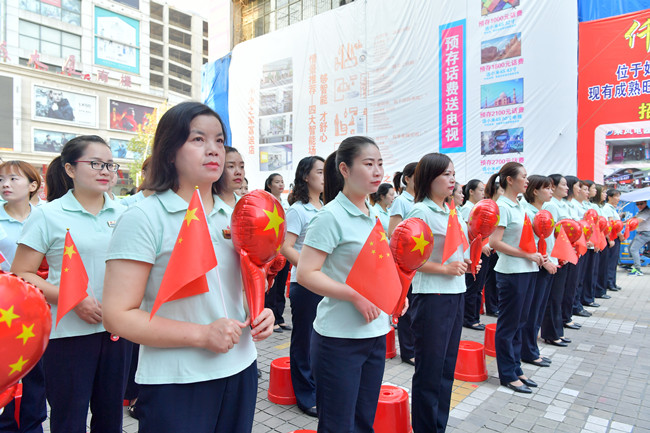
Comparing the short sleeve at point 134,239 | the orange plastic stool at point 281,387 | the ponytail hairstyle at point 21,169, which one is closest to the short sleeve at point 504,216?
the orange plastic stool at point 281,387

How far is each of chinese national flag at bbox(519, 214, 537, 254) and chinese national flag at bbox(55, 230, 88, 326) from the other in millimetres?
3075

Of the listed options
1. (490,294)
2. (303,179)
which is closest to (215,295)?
(303,179)

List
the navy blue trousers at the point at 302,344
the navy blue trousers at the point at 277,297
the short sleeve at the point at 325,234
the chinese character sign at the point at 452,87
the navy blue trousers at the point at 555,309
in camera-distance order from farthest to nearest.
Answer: the chinese character sign at the point at 452,87
the navy blue trousers at the point at 277,297
the navy blue trousers at the point at 555,309
the navy blue trousers at the point at 302,344
the short sleeve at the point at 325,234

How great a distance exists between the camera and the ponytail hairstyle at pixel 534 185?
3873mm

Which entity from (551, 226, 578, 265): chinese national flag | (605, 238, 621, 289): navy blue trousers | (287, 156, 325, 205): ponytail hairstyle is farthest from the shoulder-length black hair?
(605, 238, 621, 289): navy blue trousers

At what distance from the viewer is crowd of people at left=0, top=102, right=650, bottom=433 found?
1159 millimetres

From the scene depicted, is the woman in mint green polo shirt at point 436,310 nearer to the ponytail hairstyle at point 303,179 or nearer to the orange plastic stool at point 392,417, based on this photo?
the orange plastic stool at point 392,417

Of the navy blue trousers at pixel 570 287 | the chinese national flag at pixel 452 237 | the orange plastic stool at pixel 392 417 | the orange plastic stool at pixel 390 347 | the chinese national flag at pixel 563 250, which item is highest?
the chinese national flag at pixel 452 237

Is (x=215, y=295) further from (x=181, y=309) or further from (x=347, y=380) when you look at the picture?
(x=347, y=380)

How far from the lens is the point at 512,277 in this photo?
343cm

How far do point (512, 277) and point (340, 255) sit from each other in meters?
2.11

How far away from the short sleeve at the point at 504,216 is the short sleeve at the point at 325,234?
2.10m

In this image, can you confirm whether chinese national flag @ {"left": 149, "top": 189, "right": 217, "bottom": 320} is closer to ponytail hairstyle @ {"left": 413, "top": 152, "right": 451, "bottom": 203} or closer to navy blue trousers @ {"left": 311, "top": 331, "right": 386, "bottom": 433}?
navy blue trousers @ {"left": 311, "top": 331, "right": 386, "bottom": 433}

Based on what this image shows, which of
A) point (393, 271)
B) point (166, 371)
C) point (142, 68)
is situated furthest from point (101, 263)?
point (142, 68)
